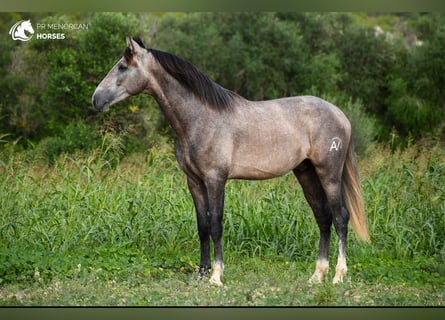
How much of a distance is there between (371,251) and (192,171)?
2587mm

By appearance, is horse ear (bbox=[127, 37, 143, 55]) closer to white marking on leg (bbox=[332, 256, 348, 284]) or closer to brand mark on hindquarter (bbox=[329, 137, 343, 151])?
brand mark on hindquarter (bbox=[329, 137, 343, 151])

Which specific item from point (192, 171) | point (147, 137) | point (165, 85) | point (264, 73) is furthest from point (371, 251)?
point (264, 73)

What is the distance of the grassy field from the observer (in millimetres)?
6047

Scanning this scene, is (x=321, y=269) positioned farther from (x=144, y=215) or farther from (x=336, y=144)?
(x=144, y=215)

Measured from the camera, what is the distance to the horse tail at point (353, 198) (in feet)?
22.9

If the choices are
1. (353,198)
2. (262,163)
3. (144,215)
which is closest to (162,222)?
(144,215)

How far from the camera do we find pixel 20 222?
7.79 metres

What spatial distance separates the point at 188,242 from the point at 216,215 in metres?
1.58

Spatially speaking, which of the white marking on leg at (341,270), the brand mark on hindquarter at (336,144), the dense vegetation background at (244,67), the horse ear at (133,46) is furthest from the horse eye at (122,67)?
the dense vegetation background at (244,67)

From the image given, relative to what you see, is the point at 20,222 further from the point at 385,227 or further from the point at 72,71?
the point at 72,71

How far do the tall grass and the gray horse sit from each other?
94 centimetres

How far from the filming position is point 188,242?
7.83 metres

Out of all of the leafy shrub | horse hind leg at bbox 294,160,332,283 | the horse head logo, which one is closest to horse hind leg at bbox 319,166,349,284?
horse hind leg at bbox 294,160,332,283

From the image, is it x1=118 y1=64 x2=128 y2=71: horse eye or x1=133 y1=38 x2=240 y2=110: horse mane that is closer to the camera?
x1=118 y1=64 x2=128 y2=71: horse eye
